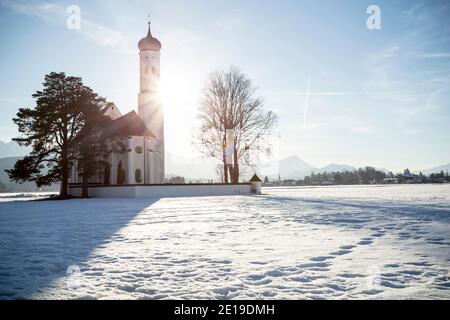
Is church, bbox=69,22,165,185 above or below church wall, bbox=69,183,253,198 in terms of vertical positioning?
above

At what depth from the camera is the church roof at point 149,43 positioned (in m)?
43.5

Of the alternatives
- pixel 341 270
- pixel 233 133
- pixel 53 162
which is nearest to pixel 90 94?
pixel 53 162

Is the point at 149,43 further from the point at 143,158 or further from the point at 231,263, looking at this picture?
the point at 231,263

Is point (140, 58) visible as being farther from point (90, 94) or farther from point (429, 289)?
point (429, 289)

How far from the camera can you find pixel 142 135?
36344 millimetres

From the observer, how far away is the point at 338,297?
10.4ft

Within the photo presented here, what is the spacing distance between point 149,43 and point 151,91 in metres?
6.49

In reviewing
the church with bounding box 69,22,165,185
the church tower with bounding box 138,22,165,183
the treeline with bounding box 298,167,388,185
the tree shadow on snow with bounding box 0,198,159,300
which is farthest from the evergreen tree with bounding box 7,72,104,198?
the treeline with bounding box 298,167,388,185

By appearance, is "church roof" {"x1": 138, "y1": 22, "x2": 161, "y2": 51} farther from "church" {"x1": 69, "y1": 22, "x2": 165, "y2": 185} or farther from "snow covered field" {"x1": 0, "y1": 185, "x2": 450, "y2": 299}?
"snow covered field" {"x1": 0, "y1": 185, "x2": 450, "y2": 299}

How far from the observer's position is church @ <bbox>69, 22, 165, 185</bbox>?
115 feet

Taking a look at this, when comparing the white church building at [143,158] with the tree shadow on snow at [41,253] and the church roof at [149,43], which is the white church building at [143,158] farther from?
the tree shadow on snow at [41,253]

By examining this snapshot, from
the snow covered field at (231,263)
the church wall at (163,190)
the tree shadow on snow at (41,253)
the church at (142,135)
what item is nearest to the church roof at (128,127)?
the church at (142,135)

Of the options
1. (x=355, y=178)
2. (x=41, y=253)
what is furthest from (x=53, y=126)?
(x=355, y=178)
